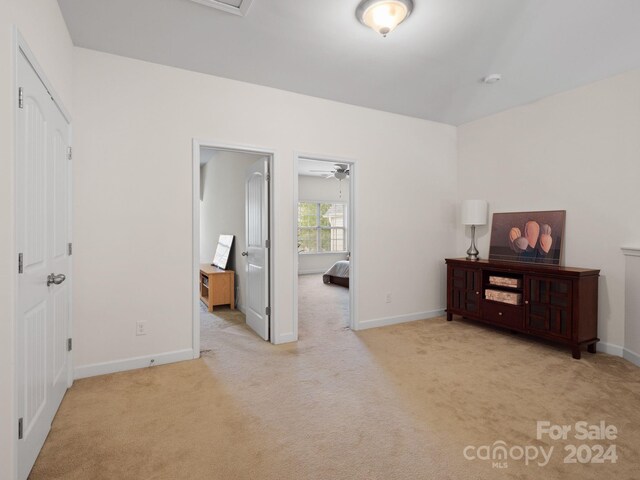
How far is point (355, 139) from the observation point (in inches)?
160

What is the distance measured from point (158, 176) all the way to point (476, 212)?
3522 millimetres

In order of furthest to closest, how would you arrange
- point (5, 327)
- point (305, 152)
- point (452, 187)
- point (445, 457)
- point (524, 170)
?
point (452, 187)
point (524, 170)
point (305, 152)
point (445, 457)
point (5, 327)

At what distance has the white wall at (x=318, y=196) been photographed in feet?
30.2

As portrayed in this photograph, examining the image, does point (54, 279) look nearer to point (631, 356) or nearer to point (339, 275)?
point (631, 356)

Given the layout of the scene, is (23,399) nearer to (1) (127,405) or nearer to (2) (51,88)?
(1) (127,405)

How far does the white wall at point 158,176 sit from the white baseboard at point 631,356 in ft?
7.99

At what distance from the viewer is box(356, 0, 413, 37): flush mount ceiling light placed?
A: 2.24m

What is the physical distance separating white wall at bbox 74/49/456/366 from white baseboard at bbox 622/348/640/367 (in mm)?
2437

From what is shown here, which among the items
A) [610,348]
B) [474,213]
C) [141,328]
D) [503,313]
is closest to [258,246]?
Answer: [141,328]

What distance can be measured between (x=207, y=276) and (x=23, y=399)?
3519mm

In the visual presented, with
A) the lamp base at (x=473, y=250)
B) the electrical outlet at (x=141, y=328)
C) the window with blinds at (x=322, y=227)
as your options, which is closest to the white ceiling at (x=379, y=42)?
the lamp base at (x=473, y=250)

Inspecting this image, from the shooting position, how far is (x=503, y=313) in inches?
149

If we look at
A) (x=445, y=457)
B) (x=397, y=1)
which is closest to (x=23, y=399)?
(x=445, y=457)

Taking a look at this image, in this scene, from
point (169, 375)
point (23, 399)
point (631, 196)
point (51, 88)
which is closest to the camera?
point (23, 399)
